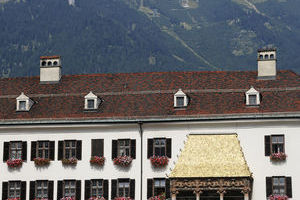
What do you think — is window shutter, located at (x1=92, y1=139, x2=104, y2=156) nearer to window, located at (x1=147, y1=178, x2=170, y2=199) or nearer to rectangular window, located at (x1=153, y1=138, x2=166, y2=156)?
rectangular window, located at (x1=153, y1=138, x2=166, y2=156)

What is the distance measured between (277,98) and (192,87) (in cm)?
727

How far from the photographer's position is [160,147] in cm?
5350

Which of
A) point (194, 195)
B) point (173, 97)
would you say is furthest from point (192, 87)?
point (194, 195)

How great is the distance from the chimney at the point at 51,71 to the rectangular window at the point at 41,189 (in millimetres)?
10958

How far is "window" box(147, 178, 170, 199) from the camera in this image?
172 feet

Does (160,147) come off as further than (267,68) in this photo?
No

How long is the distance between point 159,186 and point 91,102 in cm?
894

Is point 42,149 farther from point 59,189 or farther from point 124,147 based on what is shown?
point 124,147

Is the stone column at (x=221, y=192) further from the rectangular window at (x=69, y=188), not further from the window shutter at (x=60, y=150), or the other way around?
the window shutter at (x=60, y=150)

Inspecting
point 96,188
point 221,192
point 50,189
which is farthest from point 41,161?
point 221,192

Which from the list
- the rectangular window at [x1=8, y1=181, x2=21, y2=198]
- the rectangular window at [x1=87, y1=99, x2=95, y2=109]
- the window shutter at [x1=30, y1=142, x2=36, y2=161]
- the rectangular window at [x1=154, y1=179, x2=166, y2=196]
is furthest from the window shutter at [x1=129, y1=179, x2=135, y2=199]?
the rectangular window at [x1=8, y1=181, x2=21, y2=198]

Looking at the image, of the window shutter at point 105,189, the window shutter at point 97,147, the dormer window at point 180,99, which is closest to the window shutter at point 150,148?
the dormer window at point 180,99

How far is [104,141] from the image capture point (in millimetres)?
54281

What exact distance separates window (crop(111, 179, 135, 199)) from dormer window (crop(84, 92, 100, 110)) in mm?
6353
